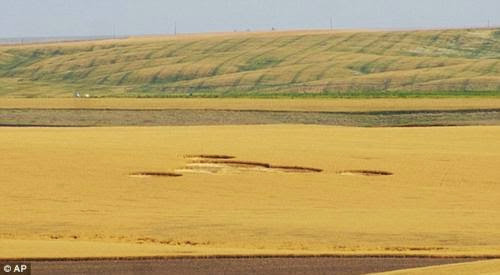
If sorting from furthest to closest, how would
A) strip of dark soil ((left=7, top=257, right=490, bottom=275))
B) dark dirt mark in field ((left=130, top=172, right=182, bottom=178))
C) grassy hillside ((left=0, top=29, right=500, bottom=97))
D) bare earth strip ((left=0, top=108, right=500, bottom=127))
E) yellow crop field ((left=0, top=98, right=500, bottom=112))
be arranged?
grassy hillside ((left=0, top=29, right=500, bottom=97)) < yellow crop field ((left=0, top=98, right=500, bottom=112)) < bare earth strip ((left=0, top=108, right=500, bottom=127)) < dark dirt mark in field ((left=130, top=172, right=182, bottom=178)) < strip of dark soil ((left=7, top=257, right=490, bottom=275))

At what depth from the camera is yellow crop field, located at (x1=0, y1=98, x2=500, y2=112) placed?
67062 millimetres

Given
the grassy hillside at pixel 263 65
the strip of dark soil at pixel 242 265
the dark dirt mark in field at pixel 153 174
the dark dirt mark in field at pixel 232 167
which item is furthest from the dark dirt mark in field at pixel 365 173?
the grassy hillside at pixel 263 65

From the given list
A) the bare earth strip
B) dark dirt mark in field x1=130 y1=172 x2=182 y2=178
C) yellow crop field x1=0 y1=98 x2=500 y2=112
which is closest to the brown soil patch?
dark dirt mark in field x1=130 y1=172 x2=182 y2=178

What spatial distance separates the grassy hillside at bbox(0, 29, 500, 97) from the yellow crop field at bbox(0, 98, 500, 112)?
22.2 m

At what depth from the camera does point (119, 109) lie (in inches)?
2630

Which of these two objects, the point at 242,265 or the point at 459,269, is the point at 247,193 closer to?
the point at 242,265

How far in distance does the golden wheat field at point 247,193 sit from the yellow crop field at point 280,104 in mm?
12230

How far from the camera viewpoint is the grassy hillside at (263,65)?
101 meters

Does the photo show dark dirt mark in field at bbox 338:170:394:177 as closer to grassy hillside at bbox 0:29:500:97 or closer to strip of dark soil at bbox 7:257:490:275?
strip of dark soil at bbox 7:257:490:275

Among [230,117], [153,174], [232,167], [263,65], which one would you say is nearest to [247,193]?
[153,174]

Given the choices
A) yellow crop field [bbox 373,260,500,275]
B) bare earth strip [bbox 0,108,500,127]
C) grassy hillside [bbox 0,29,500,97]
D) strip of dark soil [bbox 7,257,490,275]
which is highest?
yellow crop field [bbox 373,260,500,275]

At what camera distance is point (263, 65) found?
385ft

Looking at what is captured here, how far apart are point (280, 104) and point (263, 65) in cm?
4834

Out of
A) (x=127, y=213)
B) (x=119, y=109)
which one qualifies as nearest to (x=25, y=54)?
(x=119, y=109)
